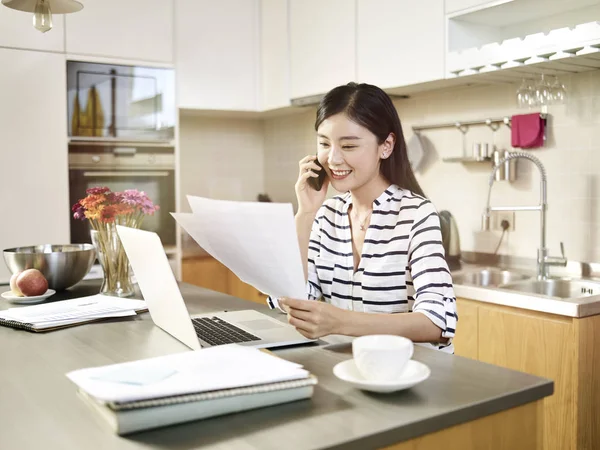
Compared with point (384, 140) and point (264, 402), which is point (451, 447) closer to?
point (264, 402)

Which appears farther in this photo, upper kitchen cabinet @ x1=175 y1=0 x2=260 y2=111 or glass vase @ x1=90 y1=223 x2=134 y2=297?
upper kitchen cabinet @ x1=175 y1=0 x2=260 y2=111

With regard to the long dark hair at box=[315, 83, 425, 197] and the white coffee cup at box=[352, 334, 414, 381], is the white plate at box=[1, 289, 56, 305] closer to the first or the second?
the long dark hair at box=[315, 83, 425, 197]

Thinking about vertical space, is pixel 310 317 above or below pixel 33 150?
below

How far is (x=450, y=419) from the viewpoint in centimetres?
97

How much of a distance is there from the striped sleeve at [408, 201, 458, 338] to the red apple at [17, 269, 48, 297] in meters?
1.09

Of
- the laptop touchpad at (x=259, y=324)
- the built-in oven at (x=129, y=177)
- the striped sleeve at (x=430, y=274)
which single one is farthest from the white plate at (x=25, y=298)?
the built-in oven at (x=129, y=177)

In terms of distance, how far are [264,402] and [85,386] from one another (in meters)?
0.26

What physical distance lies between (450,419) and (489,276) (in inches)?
81.2

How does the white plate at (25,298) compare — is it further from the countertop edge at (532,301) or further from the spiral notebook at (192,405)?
the countertop edge at (532,301)

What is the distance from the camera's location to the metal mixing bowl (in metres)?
2.05

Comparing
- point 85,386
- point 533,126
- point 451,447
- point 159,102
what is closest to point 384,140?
point 451,447

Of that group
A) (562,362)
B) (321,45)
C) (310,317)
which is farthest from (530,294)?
(321,45)

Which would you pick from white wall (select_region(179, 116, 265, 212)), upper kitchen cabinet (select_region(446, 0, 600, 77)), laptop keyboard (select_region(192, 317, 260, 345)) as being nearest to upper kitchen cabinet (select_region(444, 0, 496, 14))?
upper kitchen cabinet (select_region(446, 0, 600, 77))

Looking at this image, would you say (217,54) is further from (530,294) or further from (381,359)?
(381,359)
